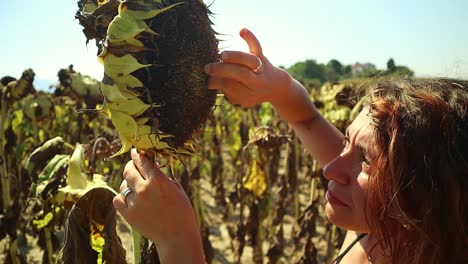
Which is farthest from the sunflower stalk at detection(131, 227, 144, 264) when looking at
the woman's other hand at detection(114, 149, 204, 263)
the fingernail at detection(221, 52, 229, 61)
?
the fingernail at detection(221, 52, 229, 61)

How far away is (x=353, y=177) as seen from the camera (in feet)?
4.22

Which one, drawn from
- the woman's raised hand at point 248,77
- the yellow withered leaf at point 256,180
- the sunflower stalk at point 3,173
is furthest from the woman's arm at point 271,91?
the sunflower stalk at point 3,173

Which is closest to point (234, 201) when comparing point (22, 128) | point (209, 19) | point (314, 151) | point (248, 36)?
point (314, 151)

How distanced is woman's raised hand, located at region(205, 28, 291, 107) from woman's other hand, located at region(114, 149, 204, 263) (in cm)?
28

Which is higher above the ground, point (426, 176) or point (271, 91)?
point (271, 91)

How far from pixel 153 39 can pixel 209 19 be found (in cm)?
19

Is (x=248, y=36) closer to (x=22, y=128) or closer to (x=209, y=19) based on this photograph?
(x=209, y=19)

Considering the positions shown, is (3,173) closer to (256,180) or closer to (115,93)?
(256,180)

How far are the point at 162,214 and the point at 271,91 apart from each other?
2.06ft

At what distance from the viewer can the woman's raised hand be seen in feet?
4.07

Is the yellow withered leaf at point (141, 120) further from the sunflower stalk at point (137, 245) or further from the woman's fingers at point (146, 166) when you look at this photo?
the sunflower stalk at point (137, 245)

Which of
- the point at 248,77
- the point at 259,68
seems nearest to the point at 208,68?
the point at 248,77

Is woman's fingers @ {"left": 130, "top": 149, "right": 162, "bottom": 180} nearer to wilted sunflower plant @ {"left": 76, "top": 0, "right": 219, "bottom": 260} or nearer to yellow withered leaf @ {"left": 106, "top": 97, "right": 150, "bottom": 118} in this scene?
wilted sunflower plant @ {"left": 76, "top": 0, "right": 219, "bottom": 260}

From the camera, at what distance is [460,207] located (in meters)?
1.12
